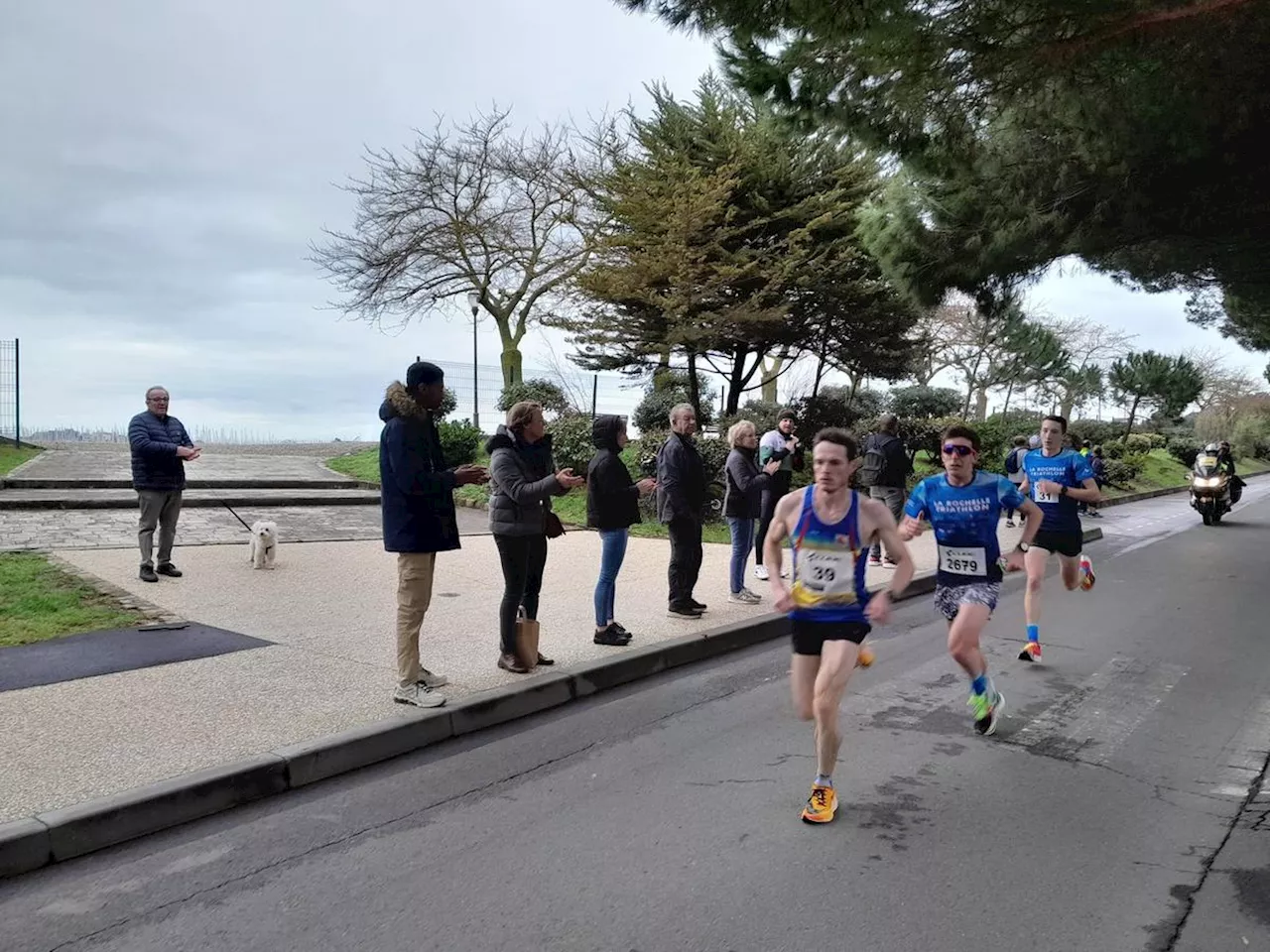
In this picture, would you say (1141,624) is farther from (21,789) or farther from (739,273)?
(739,273)

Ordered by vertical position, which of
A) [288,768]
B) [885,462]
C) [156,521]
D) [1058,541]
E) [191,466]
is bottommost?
[288,768]

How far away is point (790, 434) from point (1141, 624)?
3901 millimetres

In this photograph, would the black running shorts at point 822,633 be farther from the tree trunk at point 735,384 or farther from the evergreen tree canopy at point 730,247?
the tree trunk at point 735,384

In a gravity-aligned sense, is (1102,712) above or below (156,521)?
below

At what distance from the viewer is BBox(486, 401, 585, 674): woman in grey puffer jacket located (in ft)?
18.9

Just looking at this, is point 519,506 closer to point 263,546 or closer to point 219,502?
point 263,546

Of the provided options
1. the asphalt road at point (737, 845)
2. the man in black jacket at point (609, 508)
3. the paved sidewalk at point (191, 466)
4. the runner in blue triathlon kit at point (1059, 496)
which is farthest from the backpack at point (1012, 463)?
the paved sidewalk at point (191, 466)

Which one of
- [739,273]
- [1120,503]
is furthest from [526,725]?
[1120,503]

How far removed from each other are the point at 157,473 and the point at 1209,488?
18819 millimetres

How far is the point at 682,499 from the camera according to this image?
7.69 metres

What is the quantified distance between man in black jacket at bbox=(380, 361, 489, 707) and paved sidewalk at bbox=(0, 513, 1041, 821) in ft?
1.11

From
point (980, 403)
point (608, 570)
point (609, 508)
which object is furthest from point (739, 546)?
point (980, 403)

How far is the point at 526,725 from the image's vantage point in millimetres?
5430

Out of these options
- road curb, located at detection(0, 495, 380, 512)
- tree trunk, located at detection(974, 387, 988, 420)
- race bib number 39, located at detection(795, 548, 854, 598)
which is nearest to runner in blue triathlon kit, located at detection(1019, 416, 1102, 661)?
race bib number 39, located at detection(795, 548, 854, 598)
